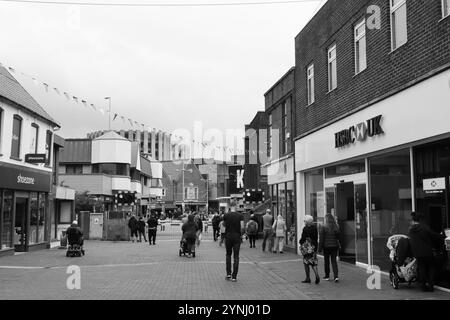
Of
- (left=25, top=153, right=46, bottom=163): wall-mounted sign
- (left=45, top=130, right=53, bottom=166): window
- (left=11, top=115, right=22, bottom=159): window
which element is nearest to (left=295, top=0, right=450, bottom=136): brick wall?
(left=25, top=153, right=46, bottom=163): wall-mounted sign

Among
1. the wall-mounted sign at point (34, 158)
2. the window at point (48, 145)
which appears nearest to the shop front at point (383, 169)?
the wall-mounted sign at point (34, 158)

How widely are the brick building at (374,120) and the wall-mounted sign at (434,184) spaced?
0.8 inches

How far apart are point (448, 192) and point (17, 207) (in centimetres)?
1748

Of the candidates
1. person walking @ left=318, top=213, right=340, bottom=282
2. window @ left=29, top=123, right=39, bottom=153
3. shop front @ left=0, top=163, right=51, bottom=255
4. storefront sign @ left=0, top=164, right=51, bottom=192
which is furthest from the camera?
window @ left=29, top=123, right=39, bottom=153

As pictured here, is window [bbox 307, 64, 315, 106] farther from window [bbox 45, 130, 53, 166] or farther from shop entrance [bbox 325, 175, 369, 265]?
window [bbox 45, 130, 53, 166]

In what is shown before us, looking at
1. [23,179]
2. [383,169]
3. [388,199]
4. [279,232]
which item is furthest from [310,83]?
[23,179]

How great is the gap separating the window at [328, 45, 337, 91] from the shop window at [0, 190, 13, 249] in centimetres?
1267

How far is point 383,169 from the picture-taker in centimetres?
1330

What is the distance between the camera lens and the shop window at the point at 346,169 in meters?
14.7

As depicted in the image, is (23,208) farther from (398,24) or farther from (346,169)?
(398,24)

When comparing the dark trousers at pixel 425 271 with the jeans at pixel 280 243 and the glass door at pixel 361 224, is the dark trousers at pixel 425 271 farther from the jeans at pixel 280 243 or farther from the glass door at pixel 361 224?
the jeans at pixel 280 243

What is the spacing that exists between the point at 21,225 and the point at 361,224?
14.5 metres

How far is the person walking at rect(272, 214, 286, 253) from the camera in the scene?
2114 centimetres

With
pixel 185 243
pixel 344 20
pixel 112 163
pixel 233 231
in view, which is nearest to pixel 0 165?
pixel 185 243
